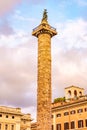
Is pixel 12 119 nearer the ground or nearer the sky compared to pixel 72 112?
nearer the ground

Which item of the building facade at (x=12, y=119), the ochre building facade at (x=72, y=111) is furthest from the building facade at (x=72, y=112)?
the building facade at (x=12, y=119)

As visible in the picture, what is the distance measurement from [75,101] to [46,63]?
17.8 meters

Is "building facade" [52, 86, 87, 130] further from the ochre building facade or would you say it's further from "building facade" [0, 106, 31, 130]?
"building facade" [0, 106, 31, 130]

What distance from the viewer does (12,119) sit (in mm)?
59500

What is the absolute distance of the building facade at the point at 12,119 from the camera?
57.9 metres

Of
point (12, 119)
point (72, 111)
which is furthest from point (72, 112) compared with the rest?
point (12, 119)

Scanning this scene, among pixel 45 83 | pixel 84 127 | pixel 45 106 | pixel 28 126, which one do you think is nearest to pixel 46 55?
pixel 45 83

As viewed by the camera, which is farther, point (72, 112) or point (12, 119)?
point (12, 119)

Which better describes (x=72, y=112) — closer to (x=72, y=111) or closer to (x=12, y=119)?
(x=72, y=111)

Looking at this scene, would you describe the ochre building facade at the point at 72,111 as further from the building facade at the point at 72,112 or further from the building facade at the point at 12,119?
the building facade at the point at 12,119

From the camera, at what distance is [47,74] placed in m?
39.0

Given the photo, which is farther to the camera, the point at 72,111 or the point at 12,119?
the point at 12,119

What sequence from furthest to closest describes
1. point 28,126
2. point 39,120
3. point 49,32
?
point 28,126, point 49,32, point 39,120

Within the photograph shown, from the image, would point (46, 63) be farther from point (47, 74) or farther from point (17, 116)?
point (17, 116)
